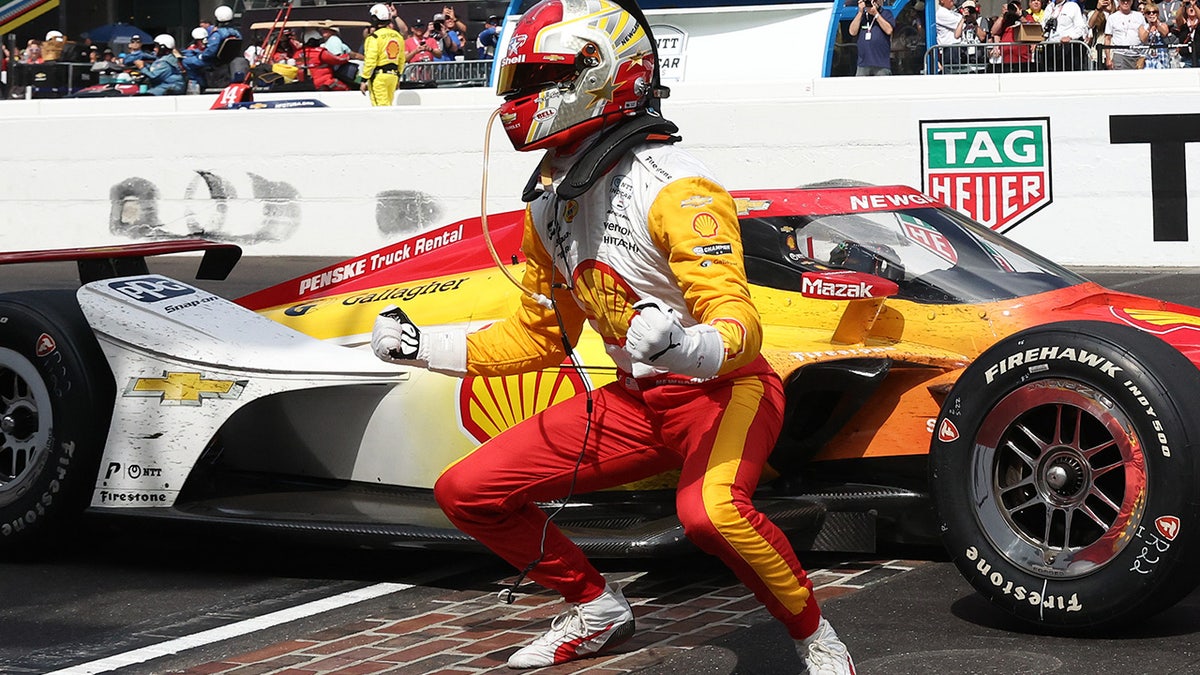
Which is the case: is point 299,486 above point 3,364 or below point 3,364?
below

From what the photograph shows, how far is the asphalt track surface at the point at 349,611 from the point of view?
13.9 feet

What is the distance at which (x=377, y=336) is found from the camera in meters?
4.19

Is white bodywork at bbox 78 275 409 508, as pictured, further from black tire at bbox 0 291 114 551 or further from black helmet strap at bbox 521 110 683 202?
black helmet strap at bbox 521 110 683 202

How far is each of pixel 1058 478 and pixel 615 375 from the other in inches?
59.1

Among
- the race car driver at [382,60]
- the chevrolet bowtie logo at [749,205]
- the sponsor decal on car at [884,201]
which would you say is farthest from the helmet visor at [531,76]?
the race car driver at [382,60]

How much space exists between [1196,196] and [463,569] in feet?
29.6

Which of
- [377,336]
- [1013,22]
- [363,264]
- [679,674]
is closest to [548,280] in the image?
[377,336]

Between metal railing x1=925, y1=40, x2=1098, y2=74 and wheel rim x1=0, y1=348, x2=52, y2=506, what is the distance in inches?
439

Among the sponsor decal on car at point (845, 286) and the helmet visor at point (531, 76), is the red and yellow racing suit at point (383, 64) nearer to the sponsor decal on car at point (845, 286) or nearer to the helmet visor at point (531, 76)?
the sponsor decal on car at point (845, 286)

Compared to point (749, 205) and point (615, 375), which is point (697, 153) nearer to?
point (749, 205)

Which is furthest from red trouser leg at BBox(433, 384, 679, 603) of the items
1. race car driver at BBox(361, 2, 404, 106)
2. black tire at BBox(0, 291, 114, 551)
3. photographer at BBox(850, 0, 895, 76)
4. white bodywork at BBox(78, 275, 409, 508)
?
race car driver at BBox(361, 2, 404, 106)

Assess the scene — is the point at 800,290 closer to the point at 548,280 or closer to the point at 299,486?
the point at 548,280

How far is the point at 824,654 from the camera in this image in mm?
3842

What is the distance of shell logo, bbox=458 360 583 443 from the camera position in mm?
5438
